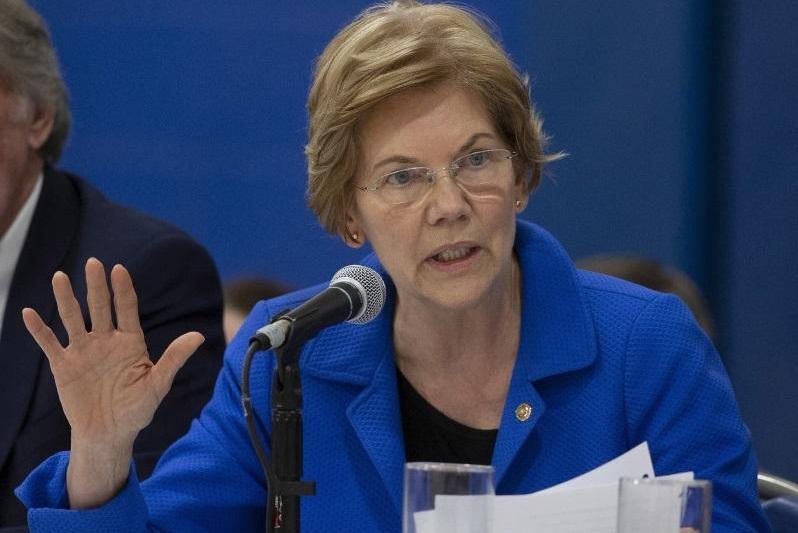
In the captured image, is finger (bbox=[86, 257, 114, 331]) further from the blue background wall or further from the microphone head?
the blue background wall

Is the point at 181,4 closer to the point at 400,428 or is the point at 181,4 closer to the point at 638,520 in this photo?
the point at 400,428

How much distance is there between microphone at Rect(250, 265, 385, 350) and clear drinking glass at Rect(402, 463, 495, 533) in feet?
1.00

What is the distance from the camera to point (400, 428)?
233 cm

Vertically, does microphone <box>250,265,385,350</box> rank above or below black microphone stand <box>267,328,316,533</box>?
above

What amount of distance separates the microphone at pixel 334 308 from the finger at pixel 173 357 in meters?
0.28

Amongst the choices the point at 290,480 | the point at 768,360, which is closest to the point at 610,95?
the point at 768,360

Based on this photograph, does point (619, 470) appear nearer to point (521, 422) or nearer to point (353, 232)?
point (521, 422)

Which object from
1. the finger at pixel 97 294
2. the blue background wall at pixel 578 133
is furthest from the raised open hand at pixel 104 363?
the blue background wall at pixel 578 133

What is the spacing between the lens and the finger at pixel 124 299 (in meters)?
2.10

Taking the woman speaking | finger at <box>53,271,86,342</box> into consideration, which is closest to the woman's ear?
the woman speaking

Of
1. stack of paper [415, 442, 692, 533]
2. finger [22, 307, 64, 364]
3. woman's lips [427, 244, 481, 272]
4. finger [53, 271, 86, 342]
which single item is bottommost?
stack of paper [415, 442, 692, 533]

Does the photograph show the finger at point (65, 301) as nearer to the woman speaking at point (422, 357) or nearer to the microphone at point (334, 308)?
the woman speaking at point (422, 357)

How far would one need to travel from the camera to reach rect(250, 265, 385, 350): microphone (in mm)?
1843

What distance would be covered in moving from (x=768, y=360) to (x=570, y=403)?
2411mm
